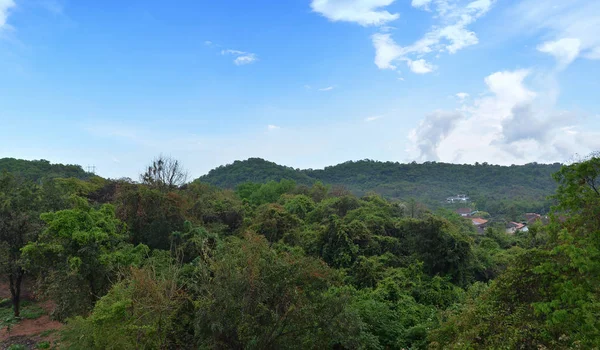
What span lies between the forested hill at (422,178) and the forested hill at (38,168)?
25.3m

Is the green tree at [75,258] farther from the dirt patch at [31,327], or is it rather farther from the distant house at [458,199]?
the distant house at [458,199]

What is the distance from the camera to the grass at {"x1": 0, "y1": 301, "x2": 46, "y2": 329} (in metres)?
12.9

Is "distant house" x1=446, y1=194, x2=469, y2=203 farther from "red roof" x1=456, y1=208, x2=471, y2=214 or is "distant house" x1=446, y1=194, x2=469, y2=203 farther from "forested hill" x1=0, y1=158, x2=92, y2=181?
"forested hill" x1=0, y1=158, x2=92, y2=181

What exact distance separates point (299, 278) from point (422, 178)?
97.2m

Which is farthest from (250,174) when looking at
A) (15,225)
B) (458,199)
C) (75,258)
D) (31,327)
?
(75,258)

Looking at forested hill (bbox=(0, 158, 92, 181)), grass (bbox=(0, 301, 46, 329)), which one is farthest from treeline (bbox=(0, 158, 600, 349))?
forested hill (bbox=(0, 158, 92, 181))

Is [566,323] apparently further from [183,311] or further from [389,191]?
[389,191]

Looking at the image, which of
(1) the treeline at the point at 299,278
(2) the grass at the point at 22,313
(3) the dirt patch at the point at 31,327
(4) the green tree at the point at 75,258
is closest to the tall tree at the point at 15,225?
(1) the treeline at the point at 299,278

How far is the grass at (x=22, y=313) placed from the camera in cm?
1291

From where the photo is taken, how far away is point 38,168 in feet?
151

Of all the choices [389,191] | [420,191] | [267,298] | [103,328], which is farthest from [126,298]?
[420,191]

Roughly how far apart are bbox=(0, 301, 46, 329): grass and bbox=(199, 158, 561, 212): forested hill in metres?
55.6

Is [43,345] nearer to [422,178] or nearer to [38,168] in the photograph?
[38,168]

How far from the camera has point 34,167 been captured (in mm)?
46125
